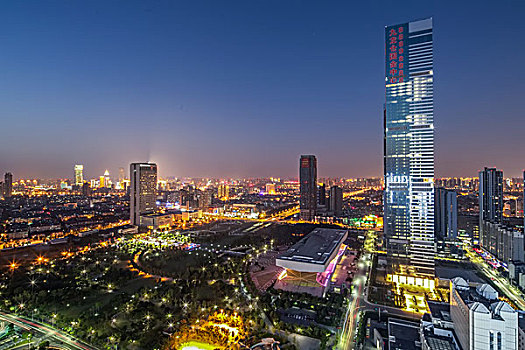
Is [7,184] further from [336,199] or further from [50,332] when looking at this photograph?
[336,199]

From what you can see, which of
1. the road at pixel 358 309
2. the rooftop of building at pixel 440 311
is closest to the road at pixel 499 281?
the rooftop of building at pixel 440 311

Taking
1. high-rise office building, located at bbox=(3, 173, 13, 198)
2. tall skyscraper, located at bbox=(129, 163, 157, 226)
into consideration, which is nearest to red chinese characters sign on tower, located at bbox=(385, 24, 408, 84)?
tall skyscraper, located at bbox=(129, 163, 157, 226)

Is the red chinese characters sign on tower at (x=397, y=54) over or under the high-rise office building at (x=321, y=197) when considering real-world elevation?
over

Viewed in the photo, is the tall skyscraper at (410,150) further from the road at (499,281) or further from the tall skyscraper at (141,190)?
the tall skyscraper at (141,190)

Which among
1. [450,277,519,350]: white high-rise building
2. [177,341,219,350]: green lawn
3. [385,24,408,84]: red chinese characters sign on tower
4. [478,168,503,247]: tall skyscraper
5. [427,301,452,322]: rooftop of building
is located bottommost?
[177,341,219,350]: green lawn

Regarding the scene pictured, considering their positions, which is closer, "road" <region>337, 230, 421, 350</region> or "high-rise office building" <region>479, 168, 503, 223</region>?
"road" <region>337, 230, 421, 350</region>

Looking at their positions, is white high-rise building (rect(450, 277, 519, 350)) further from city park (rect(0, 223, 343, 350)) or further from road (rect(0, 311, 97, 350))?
road (rect(0, 311, 97, 350))
